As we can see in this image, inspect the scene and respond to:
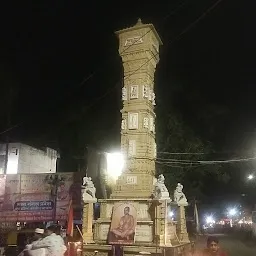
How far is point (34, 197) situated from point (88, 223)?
6.75 meters

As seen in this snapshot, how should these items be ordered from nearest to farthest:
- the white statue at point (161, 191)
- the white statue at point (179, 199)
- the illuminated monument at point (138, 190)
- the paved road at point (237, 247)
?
the illuminated monument at point (138, 190)
the white statue at point (161, 191)
the white statue at point (179, 199)
the paved road at point (237, 247)

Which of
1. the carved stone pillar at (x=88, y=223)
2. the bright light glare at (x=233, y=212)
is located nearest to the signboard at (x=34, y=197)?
the carved stone pillar at (x=88, y=223)

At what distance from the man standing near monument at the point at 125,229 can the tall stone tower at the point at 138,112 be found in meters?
1.14

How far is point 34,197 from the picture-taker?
2197 cm

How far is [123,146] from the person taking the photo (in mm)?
17562

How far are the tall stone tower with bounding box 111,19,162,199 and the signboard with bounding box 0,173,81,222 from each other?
577 centimetres

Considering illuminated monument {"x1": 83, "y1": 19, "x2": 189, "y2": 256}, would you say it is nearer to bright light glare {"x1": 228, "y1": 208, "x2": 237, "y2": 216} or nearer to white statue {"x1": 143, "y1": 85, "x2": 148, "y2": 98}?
white statue {"x1": 143, "y1": 85, "x2": 148, "y2": 98}

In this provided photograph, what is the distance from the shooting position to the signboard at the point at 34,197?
847 inches

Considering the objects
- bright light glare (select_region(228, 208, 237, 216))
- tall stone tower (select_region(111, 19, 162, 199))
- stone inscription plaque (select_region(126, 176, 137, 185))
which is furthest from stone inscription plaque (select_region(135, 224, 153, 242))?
bright light glare (select_region(228, 208, 237, 216))

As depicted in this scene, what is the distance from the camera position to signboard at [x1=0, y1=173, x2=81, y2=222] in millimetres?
21516

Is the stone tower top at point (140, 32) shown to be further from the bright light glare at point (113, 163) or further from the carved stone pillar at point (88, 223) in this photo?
the bright light glare at point (113, 163)

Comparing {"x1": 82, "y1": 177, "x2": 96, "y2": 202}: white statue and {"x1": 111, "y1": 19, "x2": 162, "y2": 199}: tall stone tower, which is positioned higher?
{"x1": 111, "y1": 19, "x2": 162, "y2": 199}: tall stone tower

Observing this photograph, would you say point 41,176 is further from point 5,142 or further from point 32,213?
point 5,142

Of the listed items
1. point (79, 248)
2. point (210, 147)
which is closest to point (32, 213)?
point (79, 248)
